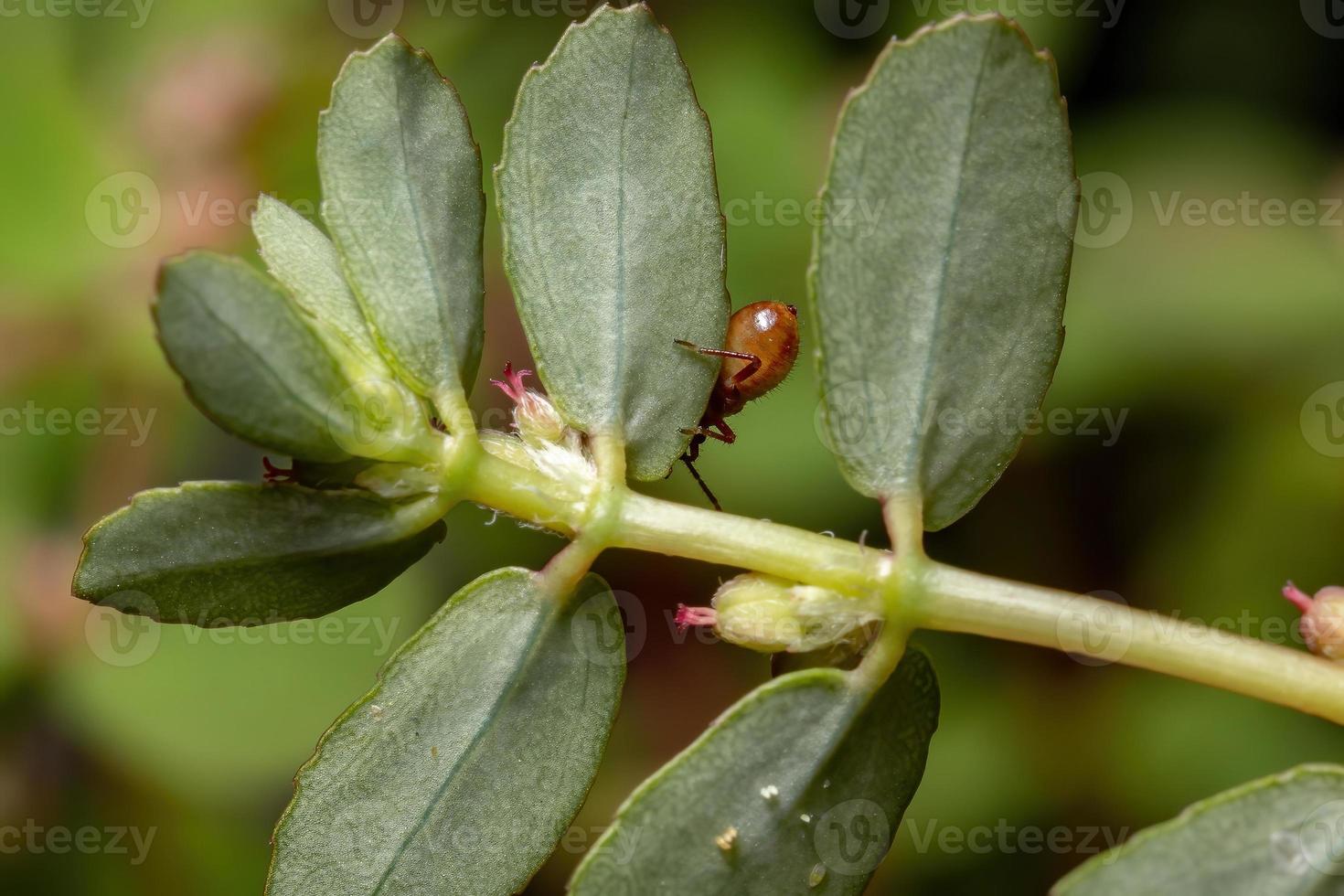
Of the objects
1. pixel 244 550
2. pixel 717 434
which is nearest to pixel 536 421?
pixel 244 550

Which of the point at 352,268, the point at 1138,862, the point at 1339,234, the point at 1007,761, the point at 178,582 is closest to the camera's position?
the point at 1138,862

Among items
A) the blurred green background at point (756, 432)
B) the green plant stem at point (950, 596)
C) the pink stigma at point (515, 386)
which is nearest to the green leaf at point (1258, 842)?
the green plant stem at point (950, 596)

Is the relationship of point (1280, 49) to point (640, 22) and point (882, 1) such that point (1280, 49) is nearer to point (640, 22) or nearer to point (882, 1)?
point (882, 1)

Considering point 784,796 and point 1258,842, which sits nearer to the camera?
point 1258,842

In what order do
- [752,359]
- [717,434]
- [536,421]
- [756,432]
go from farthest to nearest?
[756,432], [752,359], [717,434], [536,421]

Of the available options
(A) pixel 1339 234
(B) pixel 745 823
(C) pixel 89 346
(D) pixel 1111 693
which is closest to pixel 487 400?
(C) pixel 89 346

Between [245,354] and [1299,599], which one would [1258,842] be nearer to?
[1299,599]

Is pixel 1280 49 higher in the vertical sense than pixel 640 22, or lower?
lower
